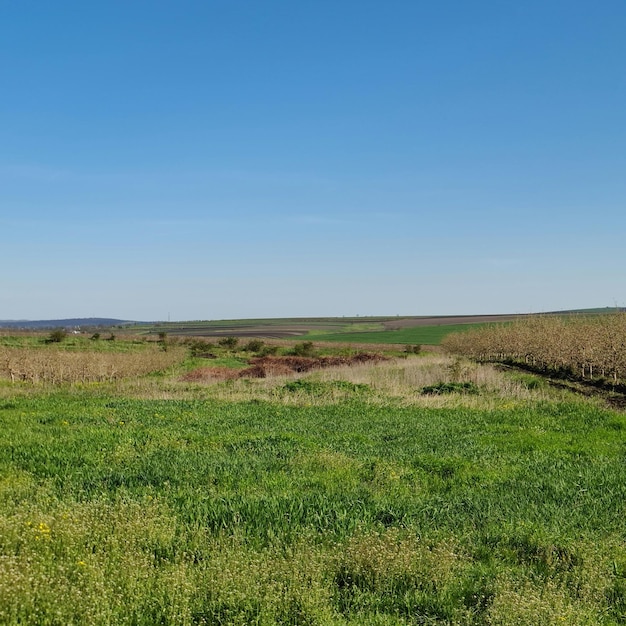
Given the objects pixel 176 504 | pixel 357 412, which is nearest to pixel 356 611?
pixel 176 504

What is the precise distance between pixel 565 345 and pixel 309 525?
40.4 meters

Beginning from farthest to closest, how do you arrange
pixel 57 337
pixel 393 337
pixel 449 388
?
pixel 393 337, pixel 57 337, pixel 449 388

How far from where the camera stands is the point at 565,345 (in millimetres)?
42062

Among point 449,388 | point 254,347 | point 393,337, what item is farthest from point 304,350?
point 393,337

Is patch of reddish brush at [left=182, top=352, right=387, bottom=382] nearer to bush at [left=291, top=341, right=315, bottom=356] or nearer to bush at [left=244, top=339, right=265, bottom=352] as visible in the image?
bush at [left=291, top=341, right=315, bottom=356]

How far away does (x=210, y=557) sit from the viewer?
235 inches

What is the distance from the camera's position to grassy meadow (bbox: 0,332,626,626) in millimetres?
4910

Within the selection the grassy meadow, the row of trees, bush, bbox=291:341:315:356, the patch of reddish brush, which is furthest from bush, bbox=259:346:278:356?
the grassy meadow

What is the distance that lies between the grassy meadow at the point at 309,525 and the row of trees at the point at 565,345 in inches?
938

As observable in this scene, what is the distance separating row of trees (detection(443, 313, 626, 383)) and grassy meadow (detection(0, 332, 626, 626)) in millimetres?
23824

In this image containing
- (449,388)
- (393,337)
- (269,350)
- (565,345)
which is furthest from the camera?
(393,337)

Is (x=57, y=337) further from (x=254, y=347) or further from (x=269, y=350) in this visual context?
(x=269, y=350)

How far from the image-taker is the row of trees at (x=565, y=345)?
3634 cm

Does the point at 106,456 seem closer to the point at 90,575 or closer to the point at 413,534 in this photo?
the point at 90,575
